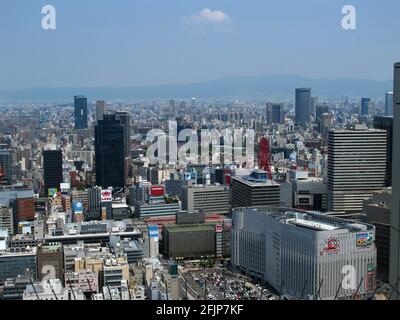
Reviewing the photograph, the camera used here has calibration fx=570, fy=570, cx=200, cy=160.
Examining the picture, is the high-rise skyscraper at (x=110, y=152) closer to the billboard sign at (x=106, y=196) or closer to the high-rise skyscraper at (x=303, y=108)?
the billboard sign at (x=106, y=196)

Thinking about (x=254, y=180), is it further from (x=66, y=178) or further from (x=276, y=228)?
(x=66, y=178)

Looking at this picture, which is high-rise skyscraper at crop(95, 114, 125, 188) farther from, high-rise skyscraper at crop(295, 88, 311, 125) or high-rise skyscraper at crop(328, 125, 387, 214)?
high-rise skyscraper at crop(328, 125, 387, 214)

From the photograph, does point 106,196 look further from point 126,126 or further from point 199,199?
point 126,126

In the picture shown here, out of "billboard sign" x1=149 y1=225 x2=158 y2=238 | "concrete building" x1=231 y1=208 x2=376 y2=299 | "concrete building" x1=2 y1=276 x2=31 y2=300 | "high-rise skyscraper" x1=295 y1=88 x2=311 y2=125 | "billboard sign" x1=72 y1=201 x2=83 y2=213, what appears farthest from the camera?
"high-rise skyscraper" x1=295 y1=88 x2=311 y2=125

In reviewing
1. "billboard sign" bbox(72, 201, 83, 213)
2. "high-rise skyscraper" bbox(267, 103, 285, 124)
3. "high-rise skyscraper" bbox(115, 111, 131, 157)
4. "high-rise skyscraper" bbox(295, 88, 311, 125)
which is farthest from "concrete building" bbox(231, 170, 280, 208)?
"high-rise skyscraper" bbox(267, 103, 285, 124)

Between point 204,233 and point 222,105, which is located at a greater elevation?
point 222,105
